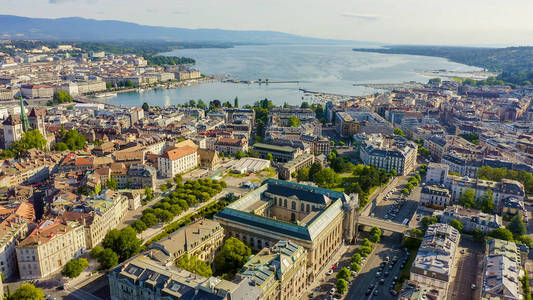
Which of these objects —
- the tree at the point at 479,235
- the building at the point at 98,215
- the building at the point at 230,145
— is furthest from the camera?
the building at the point at 230,145

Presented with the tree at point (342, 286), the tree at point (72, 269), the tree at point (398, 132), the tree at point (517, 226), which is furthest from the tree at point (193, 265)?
the tree at point (398, 132)

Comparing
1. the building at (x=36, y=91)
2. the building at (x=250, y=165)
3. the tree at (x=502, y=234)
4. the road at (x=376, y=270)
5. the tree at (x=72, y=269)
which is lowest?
the road at (x=376, y=270)

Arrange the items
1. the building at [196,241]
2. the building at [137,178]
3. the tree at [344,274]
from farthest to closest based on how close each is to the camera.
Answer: the building at [137,178], the tree at [344,274], the building at [196,241]

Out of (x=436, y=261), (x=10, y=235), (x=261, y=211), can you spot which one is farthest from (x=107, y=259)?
(x=436, y=261)

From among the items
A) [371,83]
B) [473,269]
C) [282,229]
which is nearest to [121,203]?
[282,229]

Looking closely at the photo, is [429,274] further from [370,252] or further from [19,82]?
[19,82]

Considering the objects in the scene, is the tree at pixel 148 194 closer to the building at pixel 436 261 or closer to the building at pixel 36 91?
the building at pixel 436 261

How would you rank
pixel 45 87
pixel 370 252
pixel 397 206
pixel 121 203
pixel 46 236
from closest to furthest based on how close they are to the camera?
1. pixel 46 236
2. pixel 370 252
3. pixel 121 203
4. pixel 397 206
5. pixel 45 87
